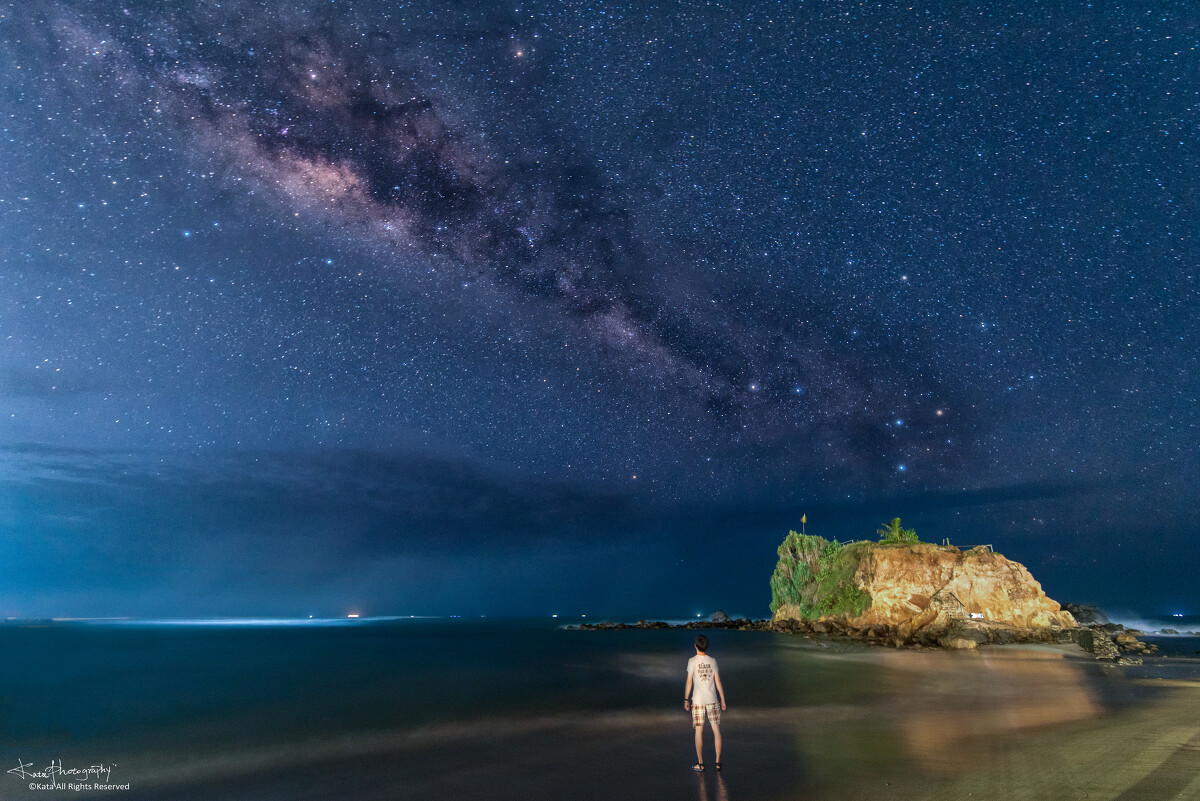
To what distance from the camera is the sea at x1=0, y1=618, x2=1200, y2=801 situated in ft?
36.3

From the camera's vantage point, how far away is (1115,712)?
1659cm

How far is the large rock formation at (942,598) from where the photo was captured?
55.2 metres

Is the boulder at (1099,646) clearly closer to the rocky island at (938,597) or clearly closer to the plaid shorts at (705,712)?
the rocky island at (938,597)

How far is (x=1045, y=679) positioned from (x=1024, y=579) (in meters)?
41.4

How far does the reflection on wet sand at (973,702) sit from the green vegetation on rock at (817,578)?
109 feet

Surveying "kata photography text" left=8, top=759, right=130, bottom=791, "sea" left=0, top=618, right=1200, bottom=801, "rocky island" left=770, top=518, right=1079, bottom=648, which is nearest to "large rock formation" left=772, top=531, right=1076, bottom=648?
"rocky island" left=770, top=518, right=1079, bottom=648

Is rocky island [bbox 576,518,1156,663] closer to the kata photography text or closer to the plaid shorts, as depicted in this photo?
the plaid shorts

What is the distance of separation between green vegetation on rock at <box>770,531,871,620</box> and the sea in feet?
105

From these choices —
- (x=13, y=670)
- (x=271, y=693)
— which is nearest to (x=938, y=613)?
(x=271, y=693)

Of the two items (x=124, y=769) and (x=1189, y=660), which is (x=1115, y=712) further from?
(x=1189, y=660)

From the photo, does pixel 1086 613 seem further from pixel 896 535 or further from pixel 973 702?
pixel 973 702

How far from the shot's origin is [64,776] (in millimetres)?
14367

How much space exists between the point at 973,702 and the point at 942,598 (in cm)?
4529

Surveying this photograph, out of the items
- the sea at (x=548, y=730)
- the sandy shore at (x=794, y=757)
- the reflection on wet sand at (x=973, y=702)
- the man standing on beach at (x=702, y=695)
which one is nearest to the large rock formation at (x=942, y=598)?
the sea at (x=548, y=730)
